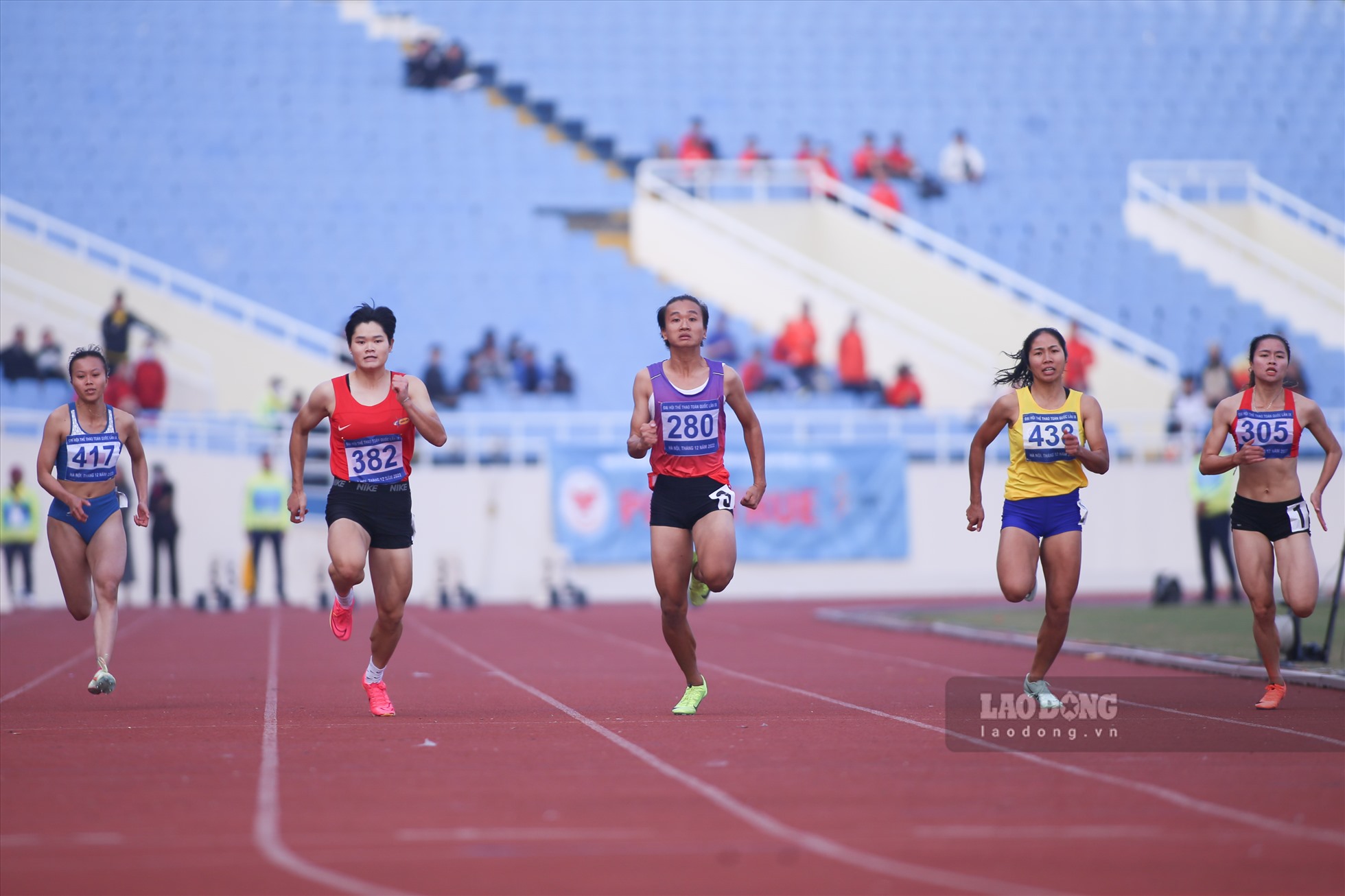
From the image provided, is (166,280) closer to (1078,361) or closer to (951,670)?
(1078,361)

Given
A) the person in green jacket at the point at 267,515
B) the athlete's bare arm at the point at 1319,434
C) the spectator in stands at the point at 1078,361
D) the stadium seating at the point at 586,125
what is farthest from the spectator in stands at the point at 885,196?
the athlete's bare arm at the point at 1319,434

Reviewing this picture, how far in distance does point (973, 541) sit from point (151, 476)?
41.8ft

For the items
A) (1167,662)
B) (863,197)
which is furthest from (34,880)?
(863,197)

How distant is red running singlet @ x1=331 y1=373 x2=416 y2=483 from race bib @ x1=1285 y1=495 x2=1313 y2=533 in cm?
511

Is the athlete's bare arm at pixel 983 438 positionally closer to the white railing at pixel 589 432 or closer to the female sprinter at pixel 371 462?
the female sprinter at pixel 371 462

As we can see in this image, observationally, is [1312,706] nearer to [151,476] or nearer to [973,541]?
[973,541]

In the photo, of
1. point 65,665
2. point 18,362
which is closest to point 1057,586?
point 65,665

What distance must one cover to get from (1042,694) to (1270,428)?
2.10 metres

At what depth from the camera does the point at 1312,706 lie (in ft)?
32.9

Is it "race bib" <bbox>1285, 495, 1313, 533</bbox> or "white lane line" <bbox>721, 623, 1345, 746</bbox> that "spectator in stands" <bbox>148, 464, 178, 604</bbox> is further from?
"race bib" <bbox>1285, 495, 1313, 533</bbox>

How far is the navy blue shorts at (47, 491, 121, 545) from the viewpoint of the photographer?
11.0m

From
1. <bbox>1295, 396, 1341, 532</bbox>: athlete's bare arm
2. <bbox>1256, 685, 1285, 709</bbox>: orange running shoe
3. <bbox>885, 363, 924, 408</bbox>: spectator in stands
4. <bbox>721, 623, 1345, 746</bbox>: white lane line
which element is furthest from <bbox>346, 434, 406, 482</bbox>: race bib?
<bbox>885, 363, 924, 408</bbox>: spectator in stands

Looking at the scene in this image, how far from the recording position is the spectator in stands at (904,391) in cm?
2820
